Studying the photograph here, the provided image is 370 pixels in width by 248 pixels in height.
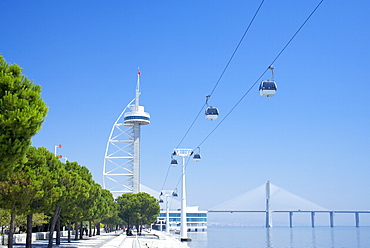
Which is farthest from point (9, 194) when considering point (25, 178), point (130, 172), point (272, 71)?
point (130, 172)

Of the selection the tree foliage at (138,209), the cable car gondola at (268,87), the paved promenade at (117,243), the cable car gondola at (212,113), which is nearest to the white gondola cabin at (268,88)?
the cable car gondola at (268,87)

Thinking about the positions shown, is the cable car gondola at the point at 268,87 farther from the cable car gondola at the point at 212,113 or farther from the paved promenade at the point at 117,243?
the paved promenade at the point at 117,243

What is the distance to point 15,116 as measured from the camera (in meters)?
14.0

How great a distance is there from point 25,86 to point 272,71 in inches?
329

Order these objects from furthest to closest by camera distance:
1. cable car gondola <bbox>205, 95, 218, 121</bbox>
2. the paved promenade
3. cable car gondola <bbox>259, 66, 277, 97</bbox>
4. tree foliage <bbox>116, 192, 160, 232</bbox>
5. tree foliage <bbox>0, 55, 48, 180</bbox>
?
tree foliage <bbox>116, 192, 160, 232</bbox> → the paved promenade → cable car gondola <bbox>205, 95, 218, 121</bbox> → cable car gondola <bbox>259, 66, 277, 97</bbox> → tree foliage <bbox>0, 55, 48, 180</bbox>

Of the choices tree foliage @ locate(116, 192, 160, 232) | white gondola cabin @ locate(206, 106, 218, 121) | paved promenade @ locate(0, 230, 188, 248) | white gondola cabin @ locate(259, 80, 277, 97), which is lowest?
paved promenade @ locate(0, 230, 188, 248)

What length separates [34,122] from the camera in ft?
47.8

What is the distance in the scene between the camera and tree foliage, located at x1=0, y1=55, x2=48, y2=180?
1412cm

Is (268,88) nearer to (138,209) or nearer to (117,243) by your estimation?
(117,243)

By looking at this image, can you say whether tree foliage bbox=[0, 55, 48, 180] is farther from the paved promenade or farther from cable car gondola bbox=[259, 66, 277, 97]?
the paved promenade

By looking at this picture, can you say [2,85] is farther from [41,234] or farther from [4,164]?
[41,234]

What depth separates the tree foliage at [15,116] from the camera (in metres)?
14.1

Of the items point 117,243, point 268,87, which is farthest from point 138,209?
point 268,87

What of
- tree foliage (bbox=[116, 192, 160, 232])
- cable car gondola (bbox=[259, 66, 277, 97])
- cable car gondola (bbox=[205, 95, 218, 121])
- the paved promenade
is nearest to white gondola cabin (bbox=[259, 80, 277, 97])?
cable car gondola (bbox=[259, 66, 277, 97])
